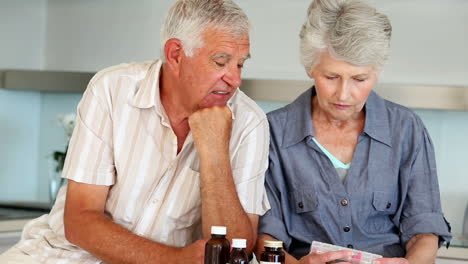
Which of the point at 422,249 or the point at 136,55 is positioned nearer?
the point at 422,249

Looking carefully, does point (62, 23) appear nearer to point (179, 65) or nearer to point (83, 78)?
point (83, 78)

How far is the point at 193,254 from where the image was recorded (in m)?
1.96

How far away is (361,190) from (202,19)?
0.62m

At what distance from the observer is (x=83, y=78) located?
162 inches

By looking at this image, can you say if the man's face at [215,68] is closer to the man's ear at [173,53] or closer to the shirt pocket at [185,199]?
the man's ear at [173,53]

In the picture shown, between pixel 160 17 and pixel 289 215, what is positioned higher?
pixel 160 17

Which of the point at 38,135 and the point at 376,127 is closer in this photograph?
the point at 376,127

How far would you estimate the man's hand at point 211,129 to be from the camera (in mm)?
2178

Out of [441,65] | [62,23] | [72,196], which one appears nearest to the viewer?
[72,196]

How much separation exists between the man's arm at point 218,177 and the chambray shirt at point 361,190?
15cm

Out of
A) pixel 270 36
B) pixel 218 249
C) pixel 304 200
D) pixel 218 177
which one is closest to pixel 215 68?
pixel 218 177

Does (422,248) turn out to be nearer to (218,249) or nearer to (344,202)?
(344,202)

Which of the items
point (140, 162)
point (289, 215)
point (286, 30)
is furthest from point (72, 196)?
point (286, 30)

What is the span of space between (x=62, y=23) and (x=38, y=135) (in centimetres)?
59
